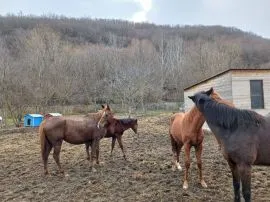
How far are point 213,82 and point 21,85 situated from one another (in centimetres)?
1348

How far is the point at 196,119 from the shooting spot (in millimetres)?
4707

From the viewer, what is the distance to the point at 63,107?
24625 mm

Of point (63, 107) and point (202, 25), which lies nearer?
point (63, 107)

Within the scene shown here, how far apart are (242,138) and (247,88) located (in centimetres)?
836

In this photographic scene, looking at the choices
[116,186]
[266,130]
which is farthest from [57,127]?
[266,130]

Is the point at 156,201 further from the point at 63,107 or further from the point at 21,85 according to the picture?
the point at 63,107

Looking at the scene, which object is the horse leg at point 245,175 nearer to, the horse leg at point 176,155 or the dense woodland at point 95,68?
the horse leg at point 176,155

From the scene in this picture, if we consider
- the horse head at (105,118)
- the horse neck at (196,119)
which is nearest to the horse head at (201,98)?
the horse neck at (196,119)

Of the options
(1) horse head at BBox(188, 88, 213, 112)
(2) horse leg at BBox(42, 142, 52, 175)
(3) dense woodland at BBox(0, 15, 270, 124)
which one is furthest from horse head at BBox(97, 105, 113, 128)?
(3) dense woodland at BBox(0, 15, 270, 124)

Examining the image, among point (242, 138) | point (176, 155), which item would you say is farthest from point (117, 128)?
point (242, 138)

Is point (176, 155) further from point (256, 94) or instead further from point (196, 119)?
point (256, 94)

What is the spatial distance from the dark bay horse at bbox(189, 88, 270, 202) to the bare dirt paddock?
2.61 ft

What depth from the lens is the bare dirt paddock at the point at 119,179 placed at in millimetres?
4480

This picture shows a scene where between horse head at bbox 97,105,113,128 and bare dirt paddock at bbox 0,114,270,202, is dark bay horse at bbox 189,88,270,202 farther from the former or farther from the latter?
horse head at bbox 97,105,113,128
